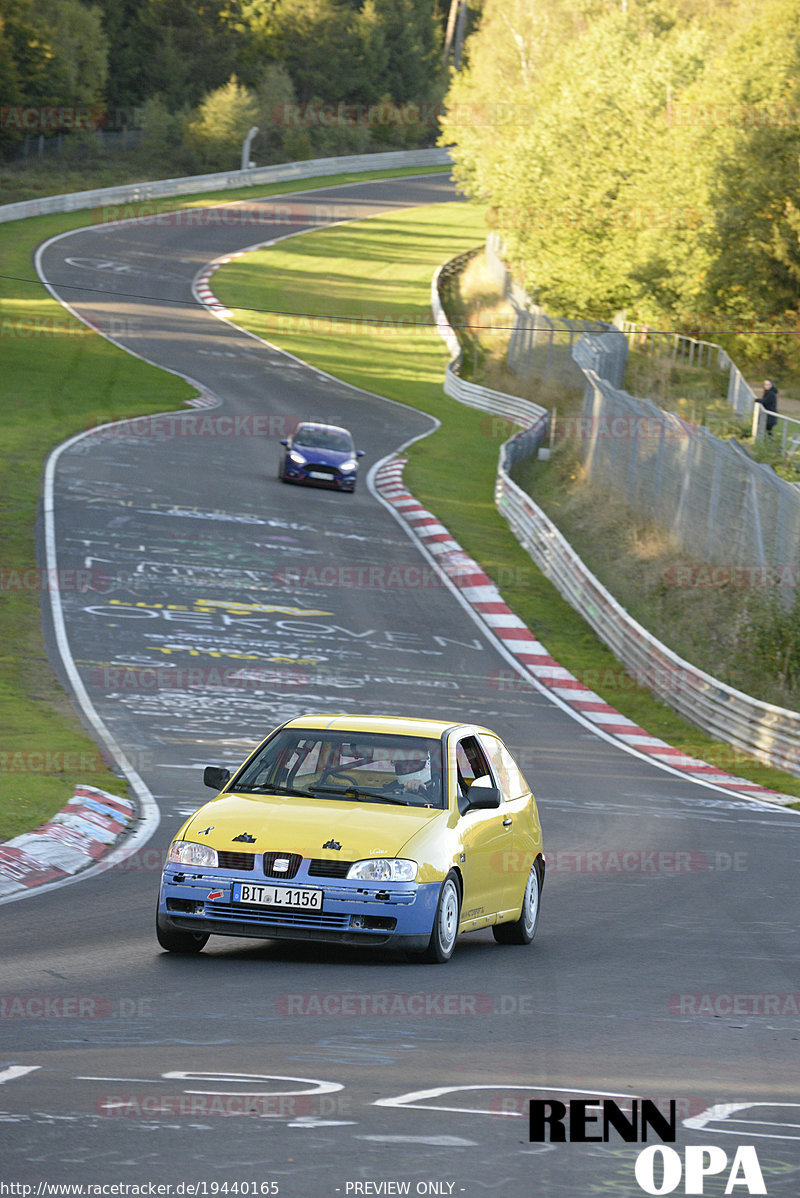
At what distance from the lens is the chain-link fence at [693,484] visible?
23.1 m

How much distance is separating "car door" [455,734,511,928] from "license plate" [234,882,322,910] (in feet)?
3.54

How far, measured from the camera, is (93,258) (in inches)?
2704

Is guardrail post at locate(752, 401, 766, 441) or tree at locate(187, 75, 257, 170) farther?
tree at locate(187, 75, 257, 170)

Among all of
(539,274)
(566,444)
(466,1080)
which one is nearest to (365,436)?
(566,444)

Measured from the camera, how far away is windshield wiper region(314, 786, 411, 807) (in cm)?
982

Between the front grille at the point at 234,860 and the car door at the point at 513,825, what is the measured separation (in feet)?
6.27

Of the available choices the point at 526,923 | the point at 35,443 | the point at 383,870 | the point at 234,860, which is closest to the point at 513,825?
the point at 526,923

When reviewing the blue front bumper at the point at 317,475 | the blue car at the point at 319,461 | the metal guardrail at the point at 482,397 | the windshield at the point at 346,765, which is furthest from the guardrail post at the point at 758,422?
the windshield at the point at 346,765

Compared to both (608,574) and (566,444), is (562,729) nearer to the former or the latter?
→ (608,574)

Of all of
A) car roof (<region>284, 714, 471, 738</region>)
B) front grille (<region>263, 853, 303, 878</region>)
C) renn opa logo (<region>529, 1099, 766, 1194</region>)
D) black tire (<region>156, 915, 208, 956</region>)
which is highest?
renn opa logo (<region>529, 1099, 766, 1194</region>)

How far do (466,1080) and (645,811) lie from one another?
35.3 ft

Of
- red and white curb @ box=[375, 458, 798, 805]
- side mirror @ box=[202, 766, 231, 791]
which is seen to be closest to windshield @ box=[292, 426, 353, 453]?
red and white curb @ box=[375, 458, 798, 805]

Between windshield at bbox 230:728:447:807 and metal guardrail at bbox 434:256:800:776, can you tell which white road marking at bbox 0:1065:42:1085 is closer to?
windshield at bbox 230:728:447:807

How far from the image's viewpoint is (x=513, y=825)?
1066 centimetres
